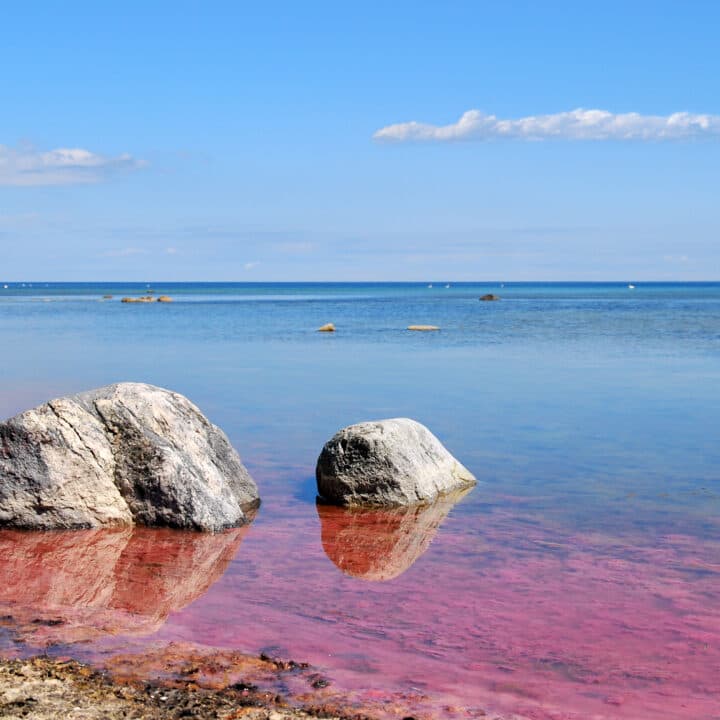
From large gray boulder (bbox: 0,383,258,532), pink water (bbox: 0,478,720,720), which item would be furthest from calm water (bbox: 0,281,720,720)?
large gray boulder (bbox: 0,383,258,532)

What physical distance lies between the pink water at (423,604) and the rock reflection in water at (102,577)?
0.09 feet

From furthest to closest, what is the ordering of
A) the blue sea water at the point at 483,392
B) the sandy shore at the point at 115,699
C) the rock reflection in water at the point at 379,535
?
the blue sea water at the point at 483,392 → the rock reflection in water at the point at 379,535 → the sandy shore at the point at 115,699

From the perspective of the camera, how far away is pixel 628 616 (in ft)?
28.1

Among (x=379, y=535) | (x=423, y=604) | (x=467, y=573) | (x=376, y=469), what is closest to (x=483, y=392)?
(x=376, y=469)

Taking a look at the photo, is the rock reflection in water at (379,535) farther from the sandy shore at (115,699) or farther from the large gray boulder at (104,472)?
the sandy shore at (115,699)

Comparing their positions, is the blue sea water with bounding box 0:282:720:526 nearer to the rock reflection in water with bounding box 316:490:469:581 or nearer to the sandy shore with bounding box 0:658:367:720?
the rock reflection in water with bounding box 316:490:469:581

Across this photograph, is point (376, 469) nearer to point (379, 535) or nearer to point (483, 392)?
point (379, 535)

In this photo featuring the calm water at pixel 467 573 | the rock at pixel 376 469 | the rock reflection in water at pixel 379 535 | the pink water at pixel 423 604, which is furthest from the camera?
the rock at pixel 376 469

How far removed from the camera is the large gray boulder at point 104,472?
444 inches

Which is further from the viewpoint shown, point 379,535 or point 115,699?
point 379,535

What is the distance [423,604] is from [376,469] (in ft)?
12.5

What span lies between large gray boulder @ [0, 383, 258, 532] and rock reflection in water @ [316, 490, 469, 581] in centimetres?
121

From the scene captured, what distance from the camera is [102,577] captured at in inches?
383

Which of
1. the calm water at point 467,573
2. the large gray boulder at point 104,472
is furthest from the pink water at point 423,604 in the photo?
the large gray boulder at point 104,472
